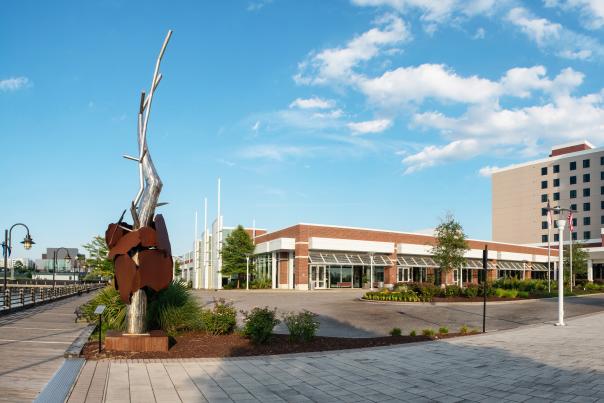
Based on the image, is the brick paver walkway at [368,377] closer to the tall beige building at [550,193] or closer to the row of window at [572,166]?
the tall beige building at [550,193]

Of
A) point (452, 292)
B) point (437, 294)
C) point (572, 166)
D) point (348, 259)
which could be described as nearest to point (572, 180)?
point (572, 166)

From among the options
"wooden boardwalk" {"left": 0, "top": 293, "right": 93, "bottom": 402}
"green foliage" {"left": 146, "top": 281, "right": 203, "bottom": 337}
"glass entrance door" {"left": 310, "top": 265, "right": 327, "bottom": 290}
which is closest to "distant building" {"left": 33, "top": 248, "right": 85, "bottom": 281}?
"glass entrance door" {"left": 310, "top": 265, "right": 327, "bottom": 290}

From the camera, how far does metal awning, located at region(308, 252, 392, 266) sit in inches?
1884

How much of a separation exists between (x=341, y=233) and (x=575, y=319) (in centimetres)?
2930

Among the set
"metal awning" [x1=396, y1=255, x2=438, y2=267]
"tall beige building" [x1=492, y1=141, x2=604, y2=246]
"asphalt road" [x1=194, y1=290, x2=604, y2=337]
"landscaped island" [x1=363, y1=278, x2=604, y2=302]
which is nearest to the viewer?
"asphalt road" [x1=194, y1=290, x2=604, y2=337]

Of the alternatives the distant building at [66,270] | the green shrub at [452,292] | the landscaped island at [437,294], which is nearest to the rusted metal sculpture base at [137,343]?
the landscaped island at [437,294]

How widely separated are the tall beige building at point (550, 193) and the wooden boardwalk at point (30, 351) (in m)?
80.9

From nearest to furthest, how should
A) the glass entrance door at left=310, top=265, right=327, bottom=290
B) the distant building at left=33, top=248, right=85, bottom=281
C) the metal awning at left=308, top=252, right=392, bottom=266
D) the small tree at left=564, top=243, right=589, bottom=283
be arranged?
the metal awning at left=308, top=252, right=392, bottom=266 < the glass entrance door at left=310, top=265, right=327, bottom=290 < the small tree at left=564, top=243, right=589, bottom=283 < the distant building at left=33, top=248, right=85, bottom=281

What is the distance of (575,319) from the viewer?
69.8ft

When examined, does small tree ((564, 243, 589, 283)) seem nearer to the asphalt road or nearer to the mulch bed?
the asphalt road

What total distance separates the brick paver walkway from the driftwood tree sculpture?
1983 millimetres

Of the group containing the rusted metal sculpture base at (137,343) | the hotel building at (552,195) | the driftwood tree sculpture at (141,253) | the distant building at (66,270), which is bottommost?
the distant building at (66,270)

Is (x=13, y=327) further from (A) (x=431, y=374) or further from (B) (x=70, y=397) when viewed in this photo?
(A) (x=431, y=374)

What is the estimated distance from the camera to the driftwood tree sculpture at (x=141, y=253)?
38.8 feet
